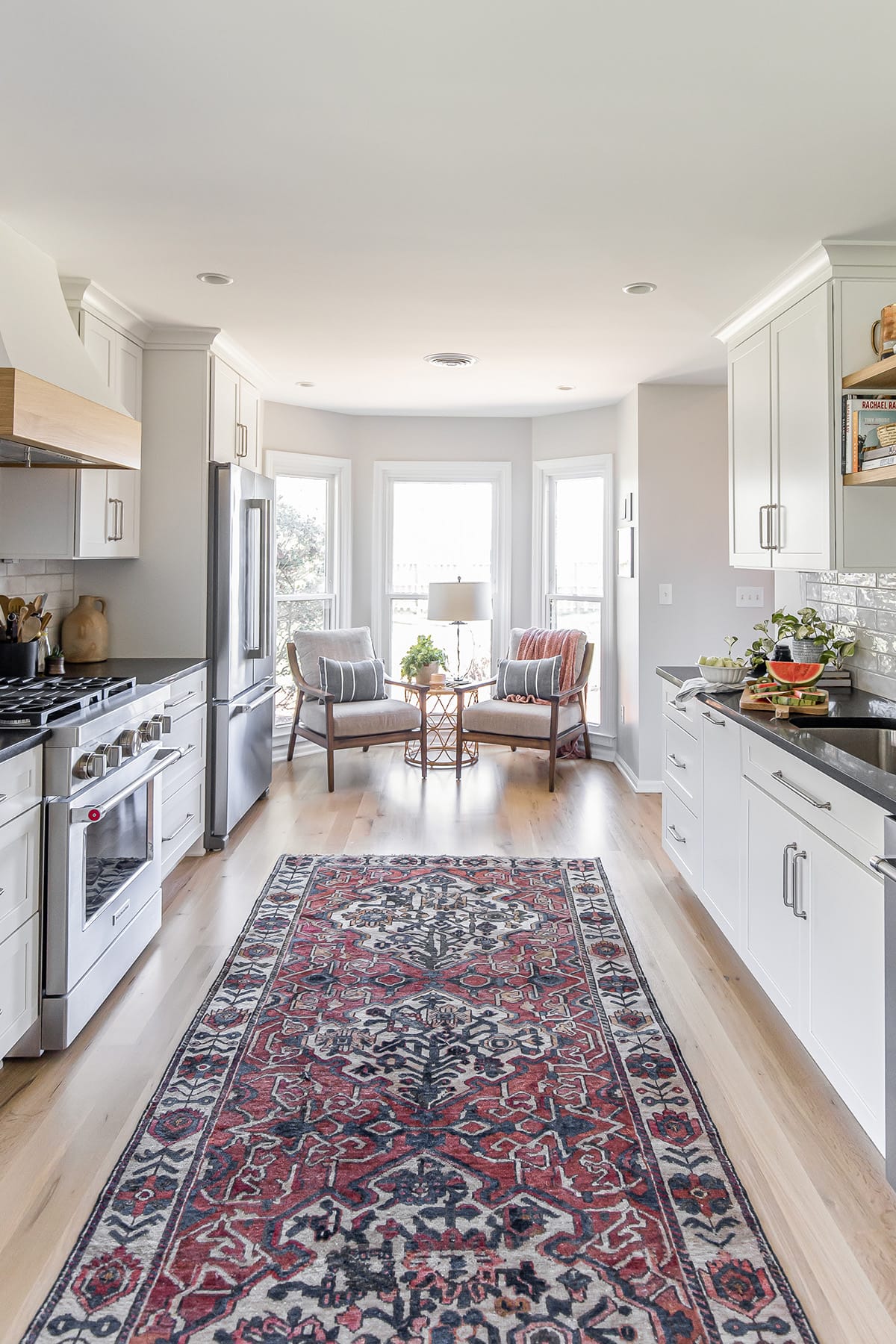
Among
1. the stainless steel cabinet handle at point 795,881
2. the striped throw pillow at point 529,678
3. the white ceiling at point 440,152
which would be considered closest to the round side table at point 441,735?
the striped throw pillow at point 529,678

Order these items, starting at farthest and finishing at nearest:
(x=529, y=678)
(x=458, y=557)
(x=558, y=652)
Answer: (x=458, y=557) < (x=558, y=652) < (x=529, y=678)

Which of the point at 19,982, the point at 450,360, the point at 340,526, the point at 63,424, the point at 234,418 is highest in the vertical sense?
the point at 450,360

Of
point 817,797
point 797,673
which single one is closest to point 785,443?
point 797,673

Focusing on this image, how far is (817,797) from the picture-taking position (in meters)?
2.17

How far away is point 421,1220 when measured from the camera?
1.75 metres

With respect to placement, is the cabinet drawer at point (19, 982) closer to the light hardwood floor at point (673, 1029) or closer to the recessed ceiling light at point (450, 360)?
the light hardwood floor at point (673, 1029)

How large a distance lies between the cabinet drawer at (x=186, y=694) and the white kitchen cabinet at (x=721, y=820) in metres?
2.04

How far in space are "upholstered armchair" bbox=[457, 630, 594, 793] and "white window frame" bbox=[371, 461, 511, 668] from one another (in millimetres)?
925

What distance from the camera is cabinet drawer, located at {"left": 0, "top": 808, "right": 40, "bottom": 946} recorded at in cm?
215

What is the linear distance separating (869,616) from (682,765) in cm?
89

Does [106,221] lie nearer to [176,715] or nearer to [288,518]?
[176,715]

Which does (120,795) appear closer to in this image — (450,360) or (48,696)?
(48,696)

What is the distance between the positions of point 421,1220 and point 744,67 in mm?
2526

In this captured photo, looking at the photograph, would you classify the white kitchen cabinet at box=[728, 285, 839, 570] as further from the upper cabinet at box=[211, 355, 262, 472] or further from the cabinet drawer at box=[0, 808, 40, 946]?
the cabinet drawer at box=[0, 808, 40, 946]
